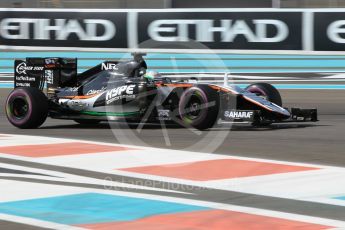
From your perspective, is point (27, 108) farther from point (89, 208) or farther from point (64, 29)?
point (64, 29)

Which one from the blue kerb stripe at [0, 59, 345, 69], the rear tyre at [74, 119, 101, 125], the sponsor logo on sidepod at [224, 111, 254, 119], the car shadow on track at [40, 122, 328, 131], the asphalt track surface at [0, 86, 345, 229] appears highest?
the blue kerb stripe at [0, 59, 345, 69]

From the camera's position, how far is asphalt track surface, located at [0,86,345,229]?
20.1 ft

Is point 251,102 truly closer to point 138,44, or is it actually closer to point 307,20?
point 307,20

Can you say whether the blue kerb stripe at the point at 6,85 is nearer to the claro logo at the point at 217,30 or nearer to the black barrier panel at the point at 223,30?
the black barrier panel at the point at 223,30

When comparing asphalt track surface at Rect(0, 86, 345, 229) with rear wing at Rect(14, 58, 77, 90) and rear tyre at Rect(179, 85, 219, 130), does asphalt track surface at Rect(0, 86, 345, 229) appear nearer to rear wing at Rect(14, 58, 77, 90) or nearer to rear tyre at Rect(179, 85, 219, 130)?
rear tyre at Rect(179, 85, 219, 130)

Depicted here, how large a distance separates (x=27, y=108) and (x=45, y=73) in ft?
3.05

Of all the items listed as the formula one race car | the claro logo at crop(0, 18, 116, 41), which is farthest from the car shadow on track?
the claro logo at crop(0, 18, 116, 41)

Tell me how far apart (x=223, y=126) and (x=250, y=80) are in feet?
22.1

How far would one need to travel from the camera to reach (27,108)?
1161 centimetres

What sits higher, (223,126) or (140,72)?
(140,72)

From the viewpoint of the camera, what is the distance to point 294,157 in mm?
8547

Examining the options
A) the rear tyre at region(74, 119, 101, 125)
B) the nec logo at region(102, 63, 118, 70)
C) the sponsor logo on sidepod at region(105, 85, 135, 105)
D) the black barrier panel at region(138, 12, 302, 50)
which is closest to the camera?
the sponsor logo on sidepod at region(105, 85, 135, 105)

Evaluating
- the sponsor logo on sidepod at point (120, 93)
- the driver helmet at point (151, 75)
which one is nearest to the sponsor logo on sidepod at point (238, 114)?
the driver helmet at point (151, 75)

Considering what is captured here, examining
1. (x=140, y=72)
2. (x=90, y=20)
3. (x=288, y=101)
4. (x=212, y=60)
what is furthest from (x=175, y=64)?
(x=140, y=72)
